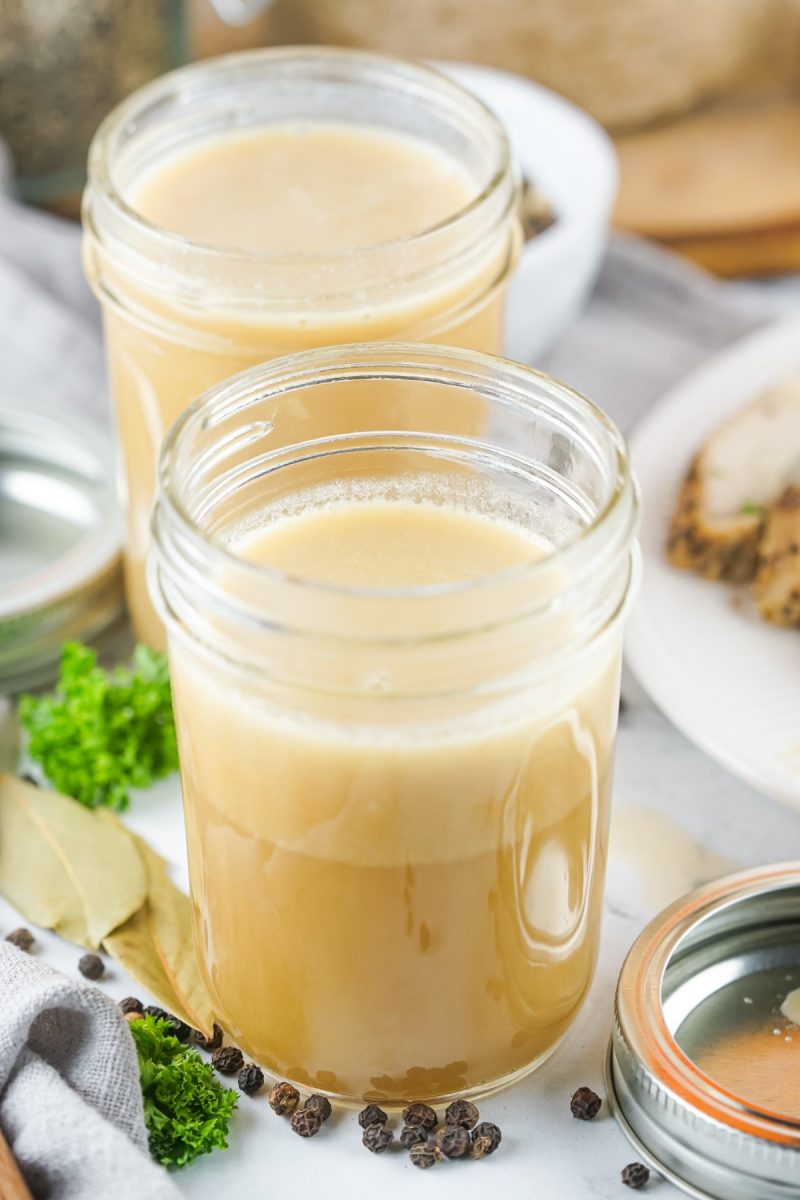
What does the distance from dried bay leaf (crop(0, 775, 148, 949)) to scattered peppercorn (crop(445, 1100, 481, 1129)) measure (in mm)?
420

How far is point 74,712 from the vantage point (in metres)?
1.97

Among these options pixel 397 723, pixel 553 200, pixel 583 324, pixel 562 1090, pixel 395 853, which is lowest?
pixel 583 324

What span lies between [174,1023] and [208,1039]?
43 mm

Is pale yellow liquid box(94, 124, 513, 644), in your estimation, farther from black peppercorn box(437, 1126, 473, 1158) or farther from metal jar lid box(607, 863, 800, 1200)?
black peppercorn box(437, 1126, 473, 1158)

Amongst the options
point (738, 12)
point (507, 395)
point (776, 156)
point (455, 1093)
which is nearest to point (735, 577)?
point (507, 395)

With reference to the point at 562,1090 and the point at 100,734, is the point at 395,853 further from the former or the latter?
the point at 100,734

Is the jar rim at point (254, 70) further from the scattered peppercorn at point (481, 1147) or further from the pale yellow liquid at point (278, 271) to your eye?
the scattered peppercorn at point (481, 1147)

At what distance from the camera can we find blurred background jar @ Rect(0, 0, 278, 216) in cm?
279

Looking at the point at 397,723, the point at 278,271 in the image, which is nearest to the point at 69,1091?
the point at 397,723

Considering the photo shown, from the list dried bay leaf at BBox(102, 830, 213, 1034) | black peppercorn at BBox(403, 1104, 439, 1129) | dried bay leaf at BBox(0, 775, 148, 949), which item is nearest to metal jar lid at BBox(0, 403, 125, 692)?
dried bay leaf at BBox(0, 775, 148, 949)

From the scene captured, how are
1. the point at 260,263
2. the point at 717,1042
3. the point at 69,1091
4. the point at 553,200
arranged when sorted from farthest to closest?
the point at 553,200 → the point at 260,263 → the point at 717,1042 → the point at 69,1091

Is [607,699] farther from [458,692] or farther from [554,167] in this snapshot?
[554,167]

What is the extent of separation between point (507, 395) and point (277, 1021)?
1.99ft

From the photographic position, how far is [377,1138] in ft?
5.05
